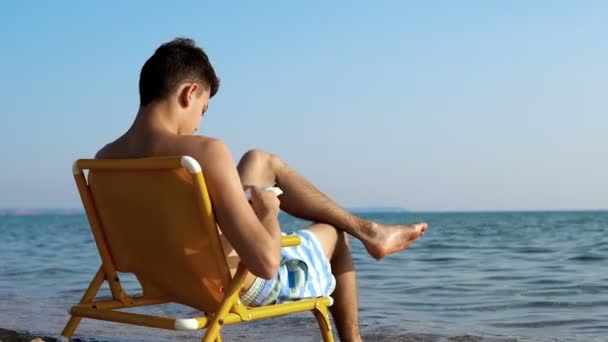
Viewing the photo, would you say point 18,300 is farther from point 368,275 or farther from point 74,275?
point 368,275

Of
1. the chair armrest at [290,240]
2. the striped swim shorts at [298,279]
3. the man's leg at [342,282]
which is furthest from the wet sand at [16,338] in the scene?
the chair armrest at [290,240]

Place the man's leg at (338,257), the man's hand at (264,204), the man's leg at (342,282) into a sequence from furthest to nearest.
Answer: the man's leg at (342,282) < the man's leg at (338,257) < the man's hand at (264,204)

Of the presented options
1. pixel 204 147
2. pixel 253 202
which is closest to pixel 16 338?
pixel 253 202

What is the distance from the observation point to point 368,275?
959 cm

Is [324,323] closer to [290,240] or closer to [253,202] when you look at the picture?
[290,240]

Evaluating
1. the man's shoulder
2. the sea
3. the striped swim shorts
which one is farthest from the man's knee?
the sea

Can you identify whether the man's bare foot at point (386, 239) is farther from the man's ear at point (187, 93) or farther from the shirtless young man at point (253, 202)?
the man's ear at point (187, 93)

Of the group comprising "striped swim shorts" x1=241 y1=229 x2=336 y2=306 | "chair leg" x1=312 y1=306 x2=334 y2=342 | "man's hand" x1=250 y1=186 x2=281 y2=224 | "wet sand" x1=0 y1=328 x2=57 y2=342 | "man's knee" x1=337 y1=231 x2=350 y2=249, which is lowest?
"wet sand" x1=0 y1=328 x2=57 y2=342

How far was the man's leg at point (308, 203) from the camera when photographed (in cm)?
329

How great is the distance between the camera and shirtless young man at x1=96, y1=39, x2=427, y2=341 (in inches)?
109

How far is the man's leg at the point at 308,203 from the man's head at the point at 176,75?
1.35 feet

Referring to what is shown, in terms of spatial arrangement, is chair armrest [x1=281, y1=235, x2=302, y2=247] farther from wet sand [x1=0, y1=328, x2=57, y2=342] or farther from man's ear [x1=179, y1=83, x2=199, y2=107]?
wet sand [x1=0, y1=328, x2=57, y2=342]

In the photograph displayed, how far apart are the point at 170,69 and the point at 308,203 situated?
798mm

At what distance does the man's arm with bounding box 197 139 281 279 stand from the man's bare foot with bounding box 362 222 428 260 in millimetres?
724
